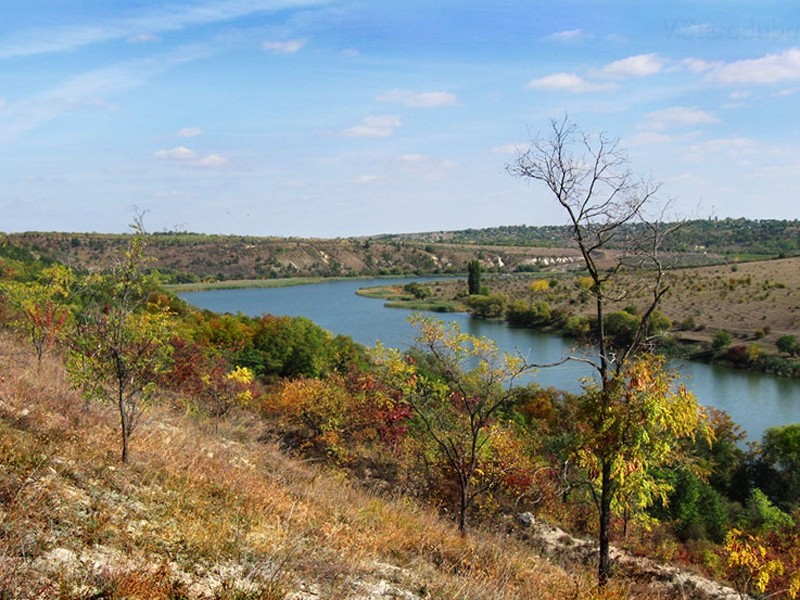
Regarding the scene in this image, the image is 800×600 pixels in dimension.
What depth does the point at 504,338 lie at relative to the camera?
5719 cm

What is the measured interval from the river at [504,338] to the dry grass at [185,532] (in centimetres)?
349

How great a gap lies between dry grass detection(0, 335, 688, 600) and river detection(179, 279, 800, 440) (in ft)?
11.4

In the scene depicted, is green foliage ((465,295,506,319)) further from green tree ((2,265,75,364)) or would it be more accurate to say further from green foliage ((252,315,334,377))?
green tree ((2,265,75,364))

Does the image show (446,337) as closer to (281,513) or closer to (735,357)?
(281,513)

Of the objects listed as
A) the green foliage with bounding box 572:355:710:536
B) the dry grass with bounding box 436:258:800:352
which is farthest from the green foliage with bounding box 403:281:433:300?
the green foliage with bounding box 572:355:710:536

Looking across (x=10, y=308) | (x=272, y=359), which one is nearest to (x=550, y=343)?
(x=272, y=359)

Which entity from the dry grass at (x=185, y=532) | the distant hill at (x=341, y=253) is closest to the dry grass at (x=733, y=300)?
the distant hill at (x=341, y=253)

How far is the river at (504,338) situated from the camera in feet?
111

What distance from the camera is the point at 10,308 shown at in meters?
15.1

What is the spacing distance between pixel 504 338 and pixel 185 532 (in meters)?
54.0

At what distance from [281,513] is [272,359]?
2841 centimetres

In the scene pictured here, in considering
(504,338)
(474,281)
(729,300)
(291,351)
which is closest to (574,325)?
(504,338)

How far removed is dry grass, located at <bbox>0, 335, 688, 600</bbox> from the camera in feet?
11.5

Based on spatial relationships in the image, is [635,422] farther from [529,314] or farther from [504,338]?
[529,314]
